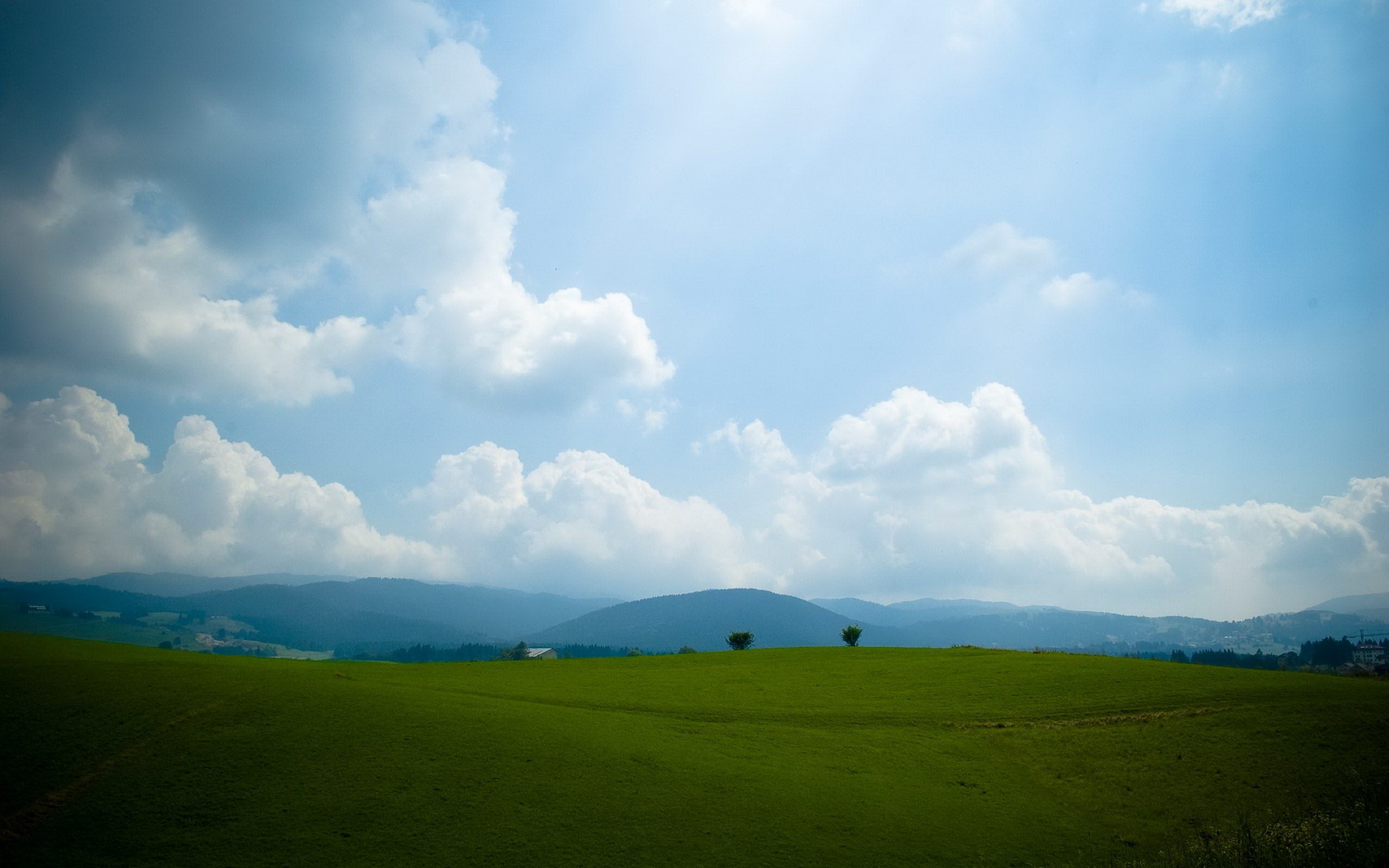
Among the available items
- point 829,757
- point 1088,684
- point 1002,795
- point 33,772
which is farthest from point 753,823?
point 1088,684

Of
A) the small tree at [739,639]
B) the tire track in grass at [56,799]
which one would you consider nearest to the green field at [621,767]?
the tire track in grass at [56,799]

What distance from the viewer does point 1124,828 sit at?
28828 mm

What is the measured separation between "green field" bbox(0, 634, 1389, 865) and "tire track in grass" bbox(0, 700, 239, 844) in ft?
0.34

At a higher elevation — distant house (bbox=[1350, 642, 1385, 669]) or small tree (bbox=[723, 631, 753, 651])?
small tree (bbox=[723, 631, 753, 651])

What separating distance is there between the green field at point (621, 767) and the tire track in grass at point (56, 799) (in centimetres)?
10

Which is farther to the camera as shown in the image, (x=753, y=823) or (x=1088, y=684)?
(x=1088, y=684)

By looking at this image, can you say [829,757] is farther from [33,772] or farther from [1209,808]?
[33,772]

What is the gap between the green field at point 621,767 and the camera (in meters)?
23.8

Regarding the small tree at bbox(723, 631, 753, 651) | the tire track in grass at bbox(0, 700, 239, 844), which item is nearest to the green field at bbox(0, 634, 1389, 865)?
the tire track in grass at bbox(0, 700, 239, 844)

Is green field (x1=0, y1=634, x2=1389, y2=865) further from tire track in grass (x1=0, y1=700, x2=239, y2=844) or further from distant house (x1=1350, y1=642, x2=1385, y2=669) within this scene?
distant house (x1=1350, y1=642, x2=1385, y2=669)

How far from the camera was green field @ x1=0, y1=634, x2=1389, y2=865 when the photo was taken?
23781 millimetres

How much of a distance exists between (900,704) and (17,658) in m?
54.5

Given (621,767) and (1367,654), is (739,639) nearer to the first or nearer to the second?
(621,767)

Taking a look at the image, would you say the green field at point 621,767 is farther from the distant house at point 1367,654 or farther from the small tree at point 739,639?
the distant house at point 1367,654
